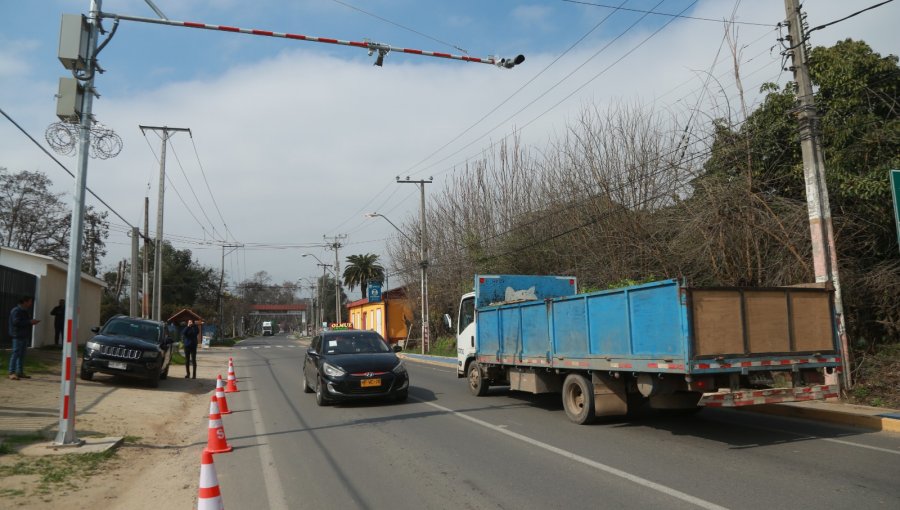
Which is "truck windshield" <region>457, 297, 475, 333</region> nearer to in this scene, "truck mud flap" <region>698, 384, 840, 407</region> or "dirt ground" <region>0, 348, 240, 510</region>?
"dirt ground" <region>0, 348, 240, 510</region>

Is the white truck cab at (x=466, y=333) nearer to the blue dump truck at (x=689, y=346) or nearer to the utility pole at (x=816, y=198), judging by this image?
the blue dump truck at (x=689, y=346)

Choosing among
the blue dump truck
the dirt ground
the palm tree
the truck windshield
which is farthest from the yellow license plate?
the palm tree

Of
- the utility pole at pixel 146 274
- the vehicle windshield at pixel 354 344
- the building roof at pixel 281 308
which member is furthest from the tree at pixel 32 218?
the building roof at pixel 281 308

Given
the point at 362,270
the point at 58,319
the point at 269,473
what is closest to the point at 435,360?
the point at 58,319

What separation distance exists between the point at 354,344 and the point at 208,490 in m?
9.06

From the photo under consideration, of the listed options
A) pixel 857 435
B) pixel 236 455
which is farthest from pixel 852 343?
pixel 236 455

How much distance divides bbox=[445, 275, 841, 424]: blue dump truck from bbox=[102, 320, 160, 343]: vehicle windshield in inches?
424

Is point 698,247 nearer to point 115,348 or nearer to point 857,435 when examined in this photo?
point 857,435

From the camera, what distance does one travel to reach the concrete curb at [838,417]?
8.62 meters

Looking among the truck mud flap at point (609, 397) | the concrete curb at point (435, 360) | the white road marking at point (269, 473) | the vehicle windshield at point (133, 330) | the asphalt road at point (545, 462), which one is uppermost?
the vehicle windshield at point (133, 330)

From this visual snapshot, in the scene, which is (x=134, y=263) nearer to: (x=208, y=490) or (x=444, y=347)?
(x=444, y=347)

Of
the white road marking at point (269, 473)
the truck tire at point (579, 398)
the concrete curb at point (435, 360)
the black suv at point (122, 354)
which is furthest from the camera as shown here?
the concrete curb at point (435, 360)

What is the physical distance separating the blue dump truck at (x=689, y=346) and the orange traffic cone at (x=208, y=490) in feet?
18.0

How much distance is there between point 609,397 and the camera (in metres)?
9.23
